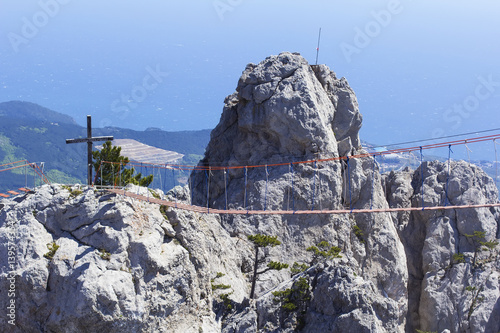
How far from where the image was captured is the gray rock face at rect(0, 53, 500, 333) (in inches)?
1069

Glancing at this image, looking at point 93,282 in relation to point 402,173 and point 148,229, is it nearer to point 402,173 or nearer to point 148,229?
point 148,229

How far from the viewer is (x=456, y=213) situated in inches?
2067

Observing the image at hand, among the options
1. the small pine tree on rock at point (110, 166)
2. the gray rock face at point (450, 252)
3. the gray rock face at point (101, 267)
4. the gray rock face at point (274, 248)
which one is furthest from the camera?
the gray rock face at point (450, 252)

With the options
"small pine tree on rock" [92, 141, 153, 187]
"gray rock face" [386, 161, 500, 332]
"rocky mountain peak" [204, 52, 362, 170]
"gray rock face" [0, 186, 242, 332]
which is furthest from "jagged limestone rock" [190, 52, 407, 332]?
"gray rock face" [0, 186, 242, 332]

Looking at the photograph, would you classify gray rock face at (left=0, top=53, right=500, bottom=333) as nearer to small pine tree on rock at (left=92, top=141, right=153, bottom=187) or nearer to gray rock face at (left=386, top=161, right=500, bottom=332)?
gray rock face at (left=386, top=161, right=500, bottom=332)

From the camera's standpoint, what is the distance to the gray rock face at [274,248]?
A: 1069 inches

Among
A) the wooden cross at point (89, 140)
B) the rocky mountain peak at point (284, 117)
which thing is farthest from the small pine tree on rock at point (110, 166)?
the rocky mountain peak at point (284, 117)

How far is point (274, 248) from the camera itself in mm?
41531

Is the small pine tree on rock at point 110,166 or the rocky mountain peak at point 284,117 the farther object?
the rocky mountain peak at point 284,117

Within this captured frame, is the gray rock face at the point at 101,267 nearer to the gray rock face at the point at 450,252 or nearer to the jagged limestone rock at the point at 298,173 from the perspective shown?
the jagged limestone rock at the point at 298,173

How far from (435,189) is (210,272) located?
1033 inches

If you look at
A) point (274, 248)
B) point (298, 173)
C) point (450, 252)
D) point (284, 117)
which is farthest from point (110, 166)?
point (450, 252)

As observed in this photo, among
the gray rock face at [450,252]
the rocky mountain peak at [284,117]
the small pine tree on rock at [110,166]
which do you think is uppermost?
the rocky mountain peak at [284,117]

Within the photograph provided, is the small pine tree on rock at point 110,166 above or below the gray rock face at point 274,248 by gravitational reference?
above
